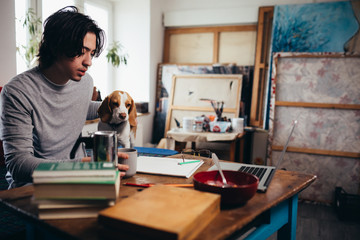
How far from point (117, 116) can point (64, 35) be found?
1.59 feet

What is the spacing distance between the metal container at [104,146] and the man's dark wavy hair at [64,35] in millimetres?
549

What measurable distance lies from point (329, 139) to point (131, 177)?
244cm

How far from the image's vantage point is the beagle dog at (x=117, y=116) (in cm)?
168

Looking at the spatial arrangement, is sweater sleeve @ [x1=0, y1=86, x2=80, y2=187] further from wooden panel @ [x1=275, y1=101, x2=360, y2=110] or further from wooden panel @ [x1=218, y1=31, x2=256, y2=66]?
wooden panel @ [x1=218, y1=31, x2=256, y2=66]

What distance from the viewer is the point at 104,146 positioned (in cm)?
105

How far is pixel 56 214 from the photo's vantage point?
0.84m

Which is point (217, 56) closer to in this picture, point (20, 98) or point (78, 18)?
point (78, 18)

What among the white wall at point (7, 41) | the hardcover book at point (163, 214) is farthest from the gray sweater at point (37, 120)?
the white wall at point (7, 41)

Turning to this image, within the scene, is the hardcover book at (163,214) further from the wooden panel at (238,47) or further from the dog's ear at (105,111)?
the wooden panel at (238,47)

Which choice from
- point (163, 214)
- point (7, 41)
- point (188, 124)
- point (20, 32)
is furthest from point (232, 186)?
point (20, 32)

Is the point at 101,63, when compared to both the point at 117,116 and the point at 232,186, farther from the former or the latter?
the point at 232,186

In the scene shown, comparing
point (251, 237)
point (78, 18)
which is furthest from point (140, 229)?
point (78, 18)

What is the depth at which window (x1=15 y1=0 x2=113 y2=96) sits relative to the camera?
283 centimetres

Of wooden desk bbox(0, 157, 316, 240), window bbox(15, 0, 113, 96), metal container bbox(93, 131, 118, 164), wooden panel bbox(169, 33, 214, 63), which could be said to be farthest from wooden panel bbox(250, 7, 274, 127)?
metal container bbox(93, 131, 118, 164)
